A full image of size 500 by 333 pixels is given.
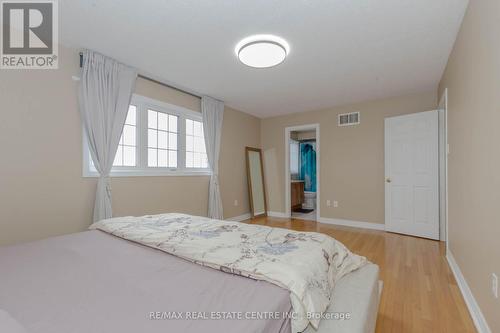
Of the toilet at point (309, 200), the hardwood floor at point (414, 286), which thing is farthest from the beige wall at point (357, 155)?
the toilet at point (309, 200)

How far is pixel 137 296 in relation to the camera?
2.82 ft

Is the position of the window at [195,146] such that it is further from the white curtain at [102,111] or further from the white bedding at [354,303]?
the white bedding at [354,303]

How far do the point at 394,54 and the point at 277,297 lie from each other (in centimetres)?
289

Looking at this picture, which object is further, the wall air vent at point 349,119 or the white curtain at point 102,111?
the wall air vent at point 349,119

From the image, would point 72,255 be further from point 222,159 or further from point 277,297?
point 222,159

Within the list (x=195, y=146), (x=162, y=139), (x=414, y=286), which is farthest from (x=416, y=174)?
(x=162, y=139)

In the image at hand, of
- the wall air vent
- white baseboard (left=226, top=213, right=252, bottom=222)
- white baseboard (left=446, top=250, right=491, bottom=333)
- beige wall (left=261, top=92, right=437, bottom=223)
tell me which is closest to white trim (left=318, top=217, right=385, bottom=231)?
beige wall (left=261, top=92, right=437, bottom=223)

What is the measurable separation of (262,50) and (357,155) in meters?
2.97

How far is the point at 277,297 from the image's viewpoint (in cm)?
87

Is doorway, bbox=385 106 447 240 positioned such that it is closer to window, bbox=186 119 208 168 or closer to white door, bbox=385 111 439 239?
white door, bbox=385 111 439 239

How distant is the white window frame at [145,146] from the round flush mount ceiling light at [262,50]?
1.51m

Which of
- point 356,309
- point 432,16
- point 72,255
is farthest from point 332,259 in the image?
point 432,16

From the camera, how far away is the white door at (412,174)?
11.4ft

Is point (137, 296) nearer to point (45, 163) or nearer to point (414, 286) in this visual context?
point (45, 163)
